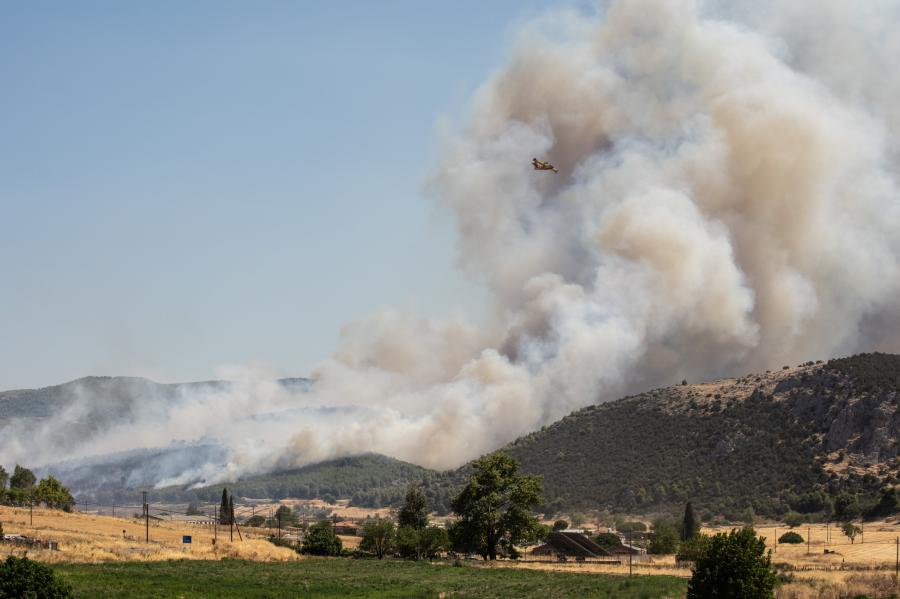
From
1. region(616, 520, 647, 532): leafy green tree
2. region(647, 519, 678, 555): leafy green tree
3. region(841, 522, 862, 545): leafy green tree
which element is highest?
region(841, 522, 862, 545): leafy green tree

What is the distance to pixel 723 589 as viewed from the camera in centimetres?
5062

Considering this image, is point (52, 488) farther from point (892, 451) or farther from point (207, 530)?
point (892, 451)

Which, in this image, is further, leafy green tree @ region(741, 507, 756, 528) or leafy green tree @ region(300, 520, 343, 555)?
leafy green tree @ region(741, 507, 756, 528)

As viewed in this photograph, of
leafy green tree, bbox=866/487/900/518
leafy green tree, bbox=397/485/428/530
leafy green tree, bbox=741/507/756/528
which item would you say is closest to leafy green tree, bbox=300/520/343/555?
leafy green tree, bbox=397/485/428/530

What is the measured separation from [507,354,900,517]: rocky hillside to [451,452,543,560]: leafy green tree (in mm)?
57141

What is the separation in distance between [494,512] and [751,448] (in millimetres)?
76332

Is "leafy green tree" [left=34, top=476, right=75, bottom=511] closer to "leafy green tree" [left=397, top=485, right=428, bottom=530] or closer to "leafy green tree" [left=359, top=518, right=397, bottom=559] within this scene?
"leafy green tree" [left=397, top=485, right=428, bottom=530]

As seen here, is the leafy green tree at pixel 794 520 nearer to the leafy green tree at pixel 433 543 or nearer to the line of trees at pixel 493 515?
the line of trees at pixel 493 515

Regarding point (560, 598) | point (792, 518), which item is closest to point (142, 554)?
point (560, 598)

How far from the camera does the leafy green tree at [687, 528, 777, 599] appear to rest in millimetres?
50250

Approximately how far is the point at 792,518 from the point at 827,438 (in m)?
26.5

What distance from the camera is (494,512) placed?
101 metres

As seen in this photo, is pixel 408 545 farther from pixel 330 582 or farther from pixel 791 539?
pixel 791 539

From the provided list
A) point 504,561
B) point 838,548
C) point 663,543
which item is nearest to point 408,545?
point 504,561
